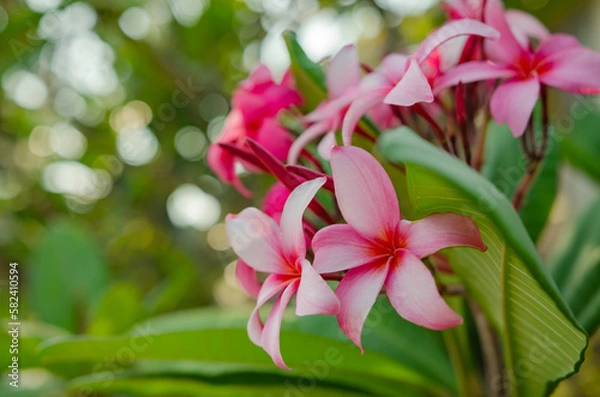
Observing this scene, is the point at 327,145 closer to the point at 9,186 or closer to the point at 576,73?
the point at 576,73

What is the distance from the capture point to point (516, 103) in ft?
1.60

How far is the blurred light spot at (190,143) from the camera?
1833 millimetres

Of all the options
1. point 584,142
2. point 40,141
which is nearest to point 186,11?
point 40,141

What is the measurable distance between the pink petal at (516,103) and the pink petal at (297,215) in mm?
165

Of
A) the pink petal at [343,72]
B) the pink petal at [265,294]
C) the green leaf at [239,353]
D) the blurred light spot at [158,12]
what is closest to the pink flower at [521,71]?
the pink petal at [343,72]

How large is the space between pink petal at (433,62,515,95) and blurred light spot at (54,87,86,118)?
166 centimetres

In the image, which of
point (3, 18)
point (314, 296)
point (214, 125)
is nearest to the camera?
point (314, 296)

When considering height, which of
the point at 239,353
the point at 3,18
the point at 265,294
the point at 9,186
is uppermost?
the point at 3,18

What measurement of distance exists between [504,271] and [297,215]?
0.50 ft

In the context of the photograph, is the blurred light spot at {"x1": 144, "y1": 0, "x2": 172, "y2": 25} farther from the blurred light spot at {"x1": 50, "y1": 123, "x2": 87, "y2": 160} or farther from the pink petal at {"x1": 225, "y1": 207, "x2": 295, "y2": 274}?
the pink petal at {"x1": 225, "y1": 207, "x2": 295, "y2": 274}

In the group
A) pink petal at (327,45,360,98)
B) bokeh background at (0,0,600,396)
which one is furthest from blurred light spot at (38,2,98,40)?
pink petal at (327,45,360,98)

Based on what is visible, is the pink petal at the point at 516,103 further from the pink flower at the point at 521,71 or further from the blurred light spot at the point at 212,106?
the blurred light spot at the point at 212,106

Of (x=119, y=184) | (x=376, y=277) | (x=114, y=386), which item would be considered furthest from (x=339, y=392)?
(x=119, y=184)

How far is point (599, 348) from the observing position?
6.88 ft
